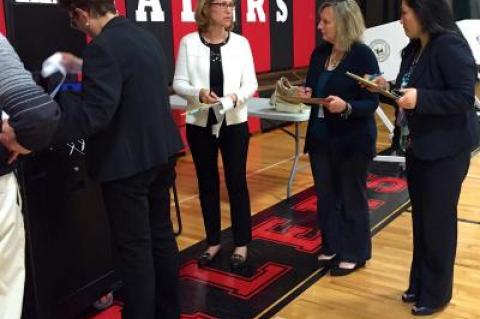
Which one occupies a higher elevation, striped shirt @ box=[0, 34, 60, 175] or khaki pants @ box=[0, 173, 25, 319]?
striped shirt @ box=[0, 34, 60, 175]

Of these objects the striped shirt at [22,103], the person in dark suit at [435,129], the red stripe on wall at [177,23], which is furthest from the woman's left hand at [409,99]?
the red stripe on wall at [177,23]

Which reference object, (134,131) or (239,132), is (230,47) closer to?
(239,132)

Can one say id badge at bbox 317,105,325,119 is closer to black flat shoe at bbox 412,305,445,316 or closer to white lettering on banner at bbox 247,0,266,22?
black flat shoe at bbox 412,305,445,316

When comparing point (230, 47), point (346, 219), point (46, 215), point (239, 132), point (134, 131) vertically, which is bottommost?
point (346, 219)

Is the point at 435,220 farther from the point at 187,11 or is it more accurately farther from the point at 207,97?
the point at 187,11

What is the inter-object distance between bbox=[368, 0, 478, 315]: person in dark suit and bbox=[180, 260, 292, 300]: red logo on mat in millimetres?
699

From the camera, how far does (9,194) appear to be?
152 centimetres

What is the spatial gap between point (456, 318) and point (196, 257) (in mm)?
1336

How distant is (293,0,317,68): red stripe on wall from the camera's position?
6961mm

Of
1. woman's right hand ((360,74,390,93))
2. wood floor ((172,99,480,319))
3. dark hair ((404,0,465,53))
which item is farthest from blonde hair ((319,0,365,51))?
wood floor ((172,99,480,319))

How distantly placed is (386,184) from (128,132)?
2.89 m

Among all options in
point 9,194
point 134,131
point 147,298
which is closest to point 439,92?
point 134,131

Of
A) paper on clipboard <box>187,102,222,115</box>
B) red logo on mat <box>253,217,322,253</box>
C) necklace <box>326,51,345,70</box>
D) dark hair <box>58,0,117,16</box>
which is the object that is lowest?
red logo on mat <box>253,217,322,253</box>

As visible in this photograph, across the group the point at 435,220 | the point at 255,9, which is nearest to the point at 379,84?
the point at 435,220
